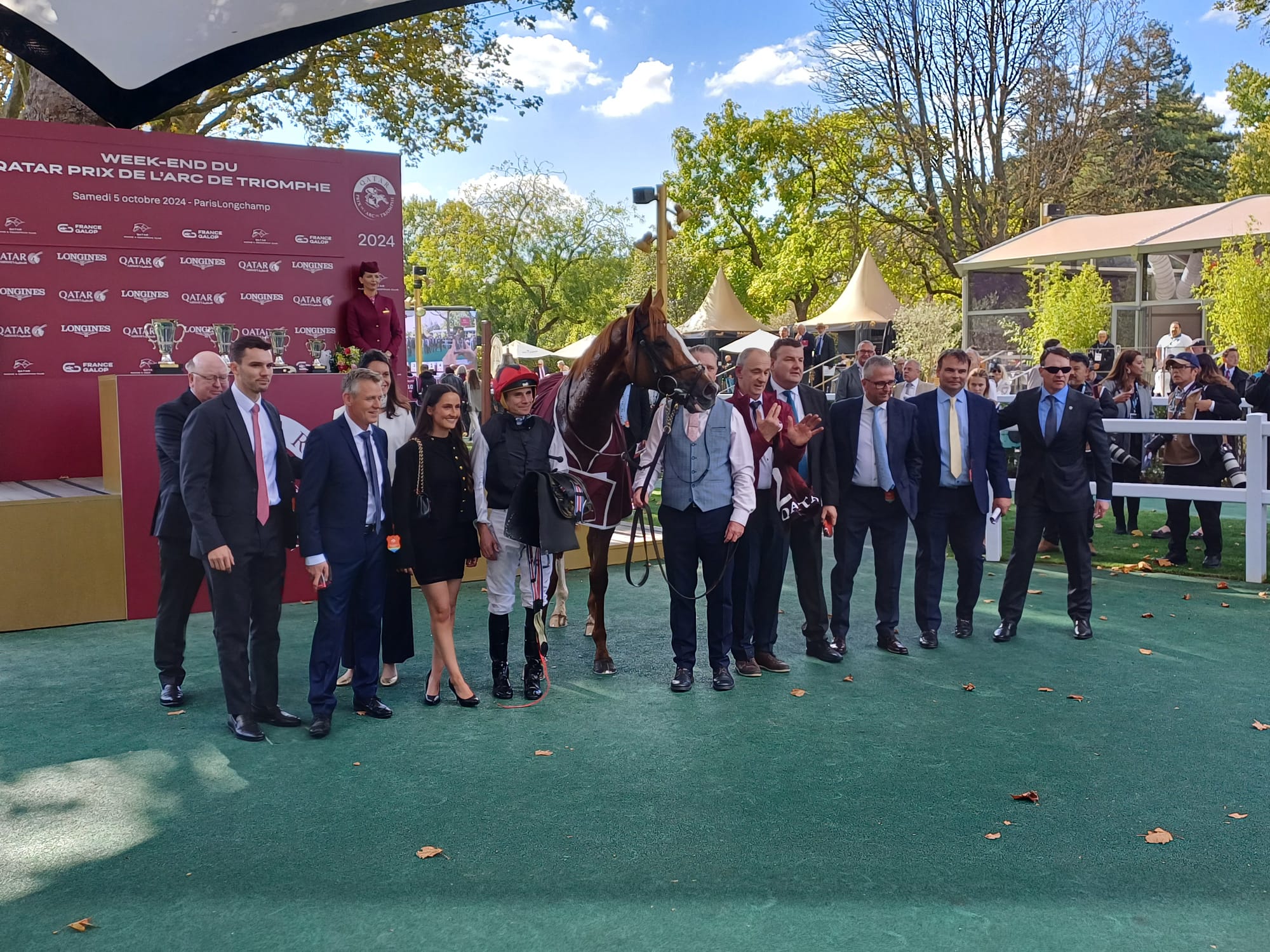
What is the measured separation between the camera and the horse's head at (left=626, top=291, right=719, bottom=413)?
18.8ft

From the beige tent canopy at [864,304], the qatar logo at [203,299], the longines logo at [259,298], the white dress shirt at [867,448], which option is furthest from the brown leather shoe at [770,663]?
the beige tent canopy at [864,304]

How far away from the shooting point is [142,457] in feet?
25.7

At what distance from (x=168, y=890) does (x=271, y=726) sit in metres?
1.82

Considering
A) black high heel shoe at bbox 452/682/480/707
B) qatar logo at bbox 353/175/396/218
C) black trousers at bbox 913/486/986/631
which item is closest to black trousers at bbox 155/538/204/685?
black high heel shoe at bbox 452/682/480/707

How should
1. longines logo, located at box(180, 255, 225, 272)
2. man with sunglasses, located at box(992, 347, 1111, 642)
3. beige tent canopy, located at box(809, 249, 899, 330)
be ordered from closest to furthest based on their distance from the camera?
1. man with sunglasses, located at box(992, 347, 1111, 642)
2. longines logo, located at box(180, 255, 225, 272)
3. beige tent canopy, located at box(809, 249, 899, 330)

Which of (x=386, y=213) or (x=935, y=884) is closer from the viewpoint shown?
(x=935, y=884)

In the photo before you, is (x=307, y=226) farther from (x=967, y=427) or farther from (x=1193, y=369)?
(x=1193, y=369)

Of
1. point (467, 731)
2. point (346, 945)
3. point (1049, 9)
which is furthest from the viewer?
point (1049, 9)

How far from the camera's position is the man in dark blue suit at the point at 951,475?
6914 millimetres

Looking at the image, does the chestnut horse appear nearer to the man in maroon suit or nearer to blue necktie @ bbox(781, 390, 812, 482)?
the man in maroon suit

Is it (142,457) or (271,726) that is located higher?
(142,457)

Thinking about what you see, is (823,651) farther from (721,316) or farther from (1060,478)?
(721,316)

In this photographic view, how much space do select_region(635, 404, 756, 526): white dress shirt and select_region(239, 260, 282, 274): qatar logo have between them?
19.4 feet

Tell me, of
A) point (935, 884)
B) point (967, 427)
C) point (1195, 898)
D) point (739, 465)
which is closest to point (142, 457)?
point (739, 465)
